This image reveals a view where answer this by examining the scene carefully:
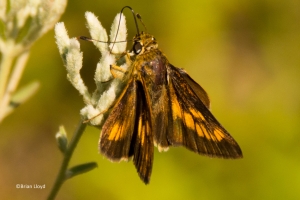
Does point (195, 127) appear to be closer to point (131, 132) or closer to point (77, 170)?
point (131, 132)

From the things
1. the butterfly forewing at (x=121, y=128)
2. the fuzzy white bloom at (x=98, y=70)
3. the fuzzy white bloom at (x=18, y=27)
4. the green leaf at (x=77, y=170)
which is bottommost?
the green leaf at (x=77, y=170)

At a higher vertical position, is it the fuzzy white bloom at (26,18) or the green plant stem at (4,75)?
the fuzzy white bloom at (26,18)

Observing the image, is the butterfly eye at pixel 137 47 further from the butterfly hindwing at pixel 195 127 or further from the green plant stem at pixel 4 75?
the green plant stem at pixel 4 75

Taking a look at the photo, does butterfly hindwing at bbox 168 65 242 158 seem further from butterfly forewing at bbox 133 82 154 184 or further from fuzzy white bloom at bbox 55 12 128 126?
fuzzy white bloom at bbox 55 12 128 126

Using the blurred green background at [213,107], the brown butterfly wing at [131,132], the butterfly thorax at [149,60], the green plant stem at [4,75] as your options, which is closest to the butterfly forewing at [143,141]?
the brown butterfly wing at [131,132]

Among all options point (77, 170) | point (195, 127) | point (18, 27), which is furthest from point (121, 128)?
point (18, 27)

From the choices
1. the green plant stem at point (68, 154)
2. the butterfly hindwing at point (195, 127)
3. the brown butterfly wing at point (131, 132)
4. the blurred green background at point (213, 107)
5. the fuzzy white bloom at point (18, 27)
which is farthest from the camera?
the blurred green background at point (213, 107)

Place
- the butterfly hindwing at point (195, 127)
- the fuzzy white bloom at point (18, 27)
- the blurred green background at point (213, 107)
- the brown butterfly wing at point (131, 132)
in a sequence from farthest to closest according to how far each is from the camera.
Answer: the blurred green background at point (213, 107)
the butterfly hindwing at point (195, 127)
the fuzzy white bloom at point (18, 27)
the brown butterfly wing at point (131, 132)
